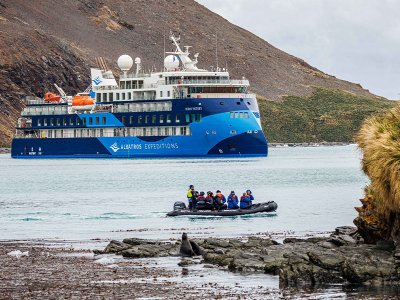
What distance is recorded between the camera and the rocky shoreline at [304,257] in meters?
32.2

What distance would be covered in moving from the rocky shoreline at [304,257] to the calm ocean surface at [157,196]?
8.19 meters

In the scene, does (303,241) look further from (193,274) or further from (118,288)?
(118,288)

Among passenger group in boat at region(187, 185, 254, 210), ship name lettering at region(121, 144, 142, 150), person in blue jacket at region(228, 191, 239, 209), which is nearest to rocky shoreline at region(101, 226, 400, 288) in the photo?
person in blue jacket at region(228, 191, 239, 209)

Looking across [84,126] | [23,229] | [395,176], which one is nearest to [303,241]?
[395,176]

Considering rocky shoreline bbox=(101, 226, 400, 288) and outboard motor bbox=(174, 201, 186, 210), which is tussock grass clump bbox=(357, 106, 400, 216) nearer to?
rocky shoreline bbox=(101, 226, 400, 288)

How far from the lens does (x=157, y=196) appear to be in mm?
81188

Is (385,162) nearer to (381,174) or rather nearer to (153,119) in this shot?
(381,174)

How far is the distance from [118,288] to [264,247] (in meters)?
8.73

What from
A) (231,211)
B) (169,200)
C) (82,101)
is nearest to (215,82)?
(82,101)

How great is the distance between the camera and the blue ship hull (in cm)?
13988

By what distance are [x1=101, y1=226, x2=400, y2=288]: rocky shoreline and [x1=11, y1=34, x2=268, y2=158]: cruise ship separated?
98.3 meters

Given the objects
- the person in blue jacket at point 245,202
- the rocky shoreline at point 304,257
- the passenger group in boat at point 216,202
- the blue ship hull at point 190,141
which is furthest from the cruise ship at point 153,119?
the rocky shoreline at point 304,257

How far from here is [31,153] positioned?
164 metres

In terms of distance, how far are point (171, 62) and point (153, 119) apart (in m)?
8.10
